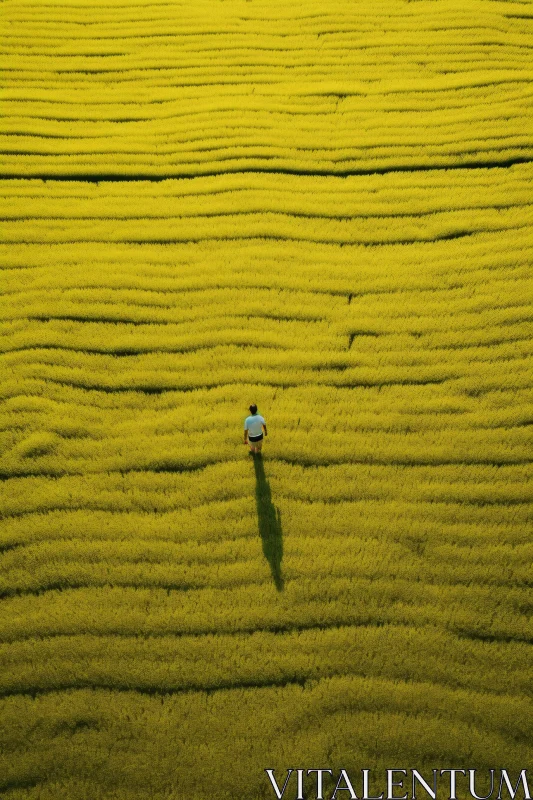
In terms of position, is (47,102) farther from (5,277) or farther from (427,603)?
(427,603)

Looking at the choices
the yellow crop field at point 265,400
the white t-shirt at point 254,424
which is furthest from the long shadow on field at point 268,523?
the white t-shirt at point 254,424

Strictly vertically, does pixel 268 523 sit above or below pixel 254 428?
below

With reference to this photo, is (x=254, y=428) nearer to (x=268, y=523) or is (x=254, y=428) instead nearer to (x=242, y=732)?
(x=268, y=523)

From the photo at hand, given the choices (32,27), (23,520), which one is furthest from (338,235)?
(32,27)

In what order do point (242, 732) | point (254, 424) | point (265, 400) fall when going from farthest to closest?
point (265, 400) → point (254, 424) → point (242, 732)

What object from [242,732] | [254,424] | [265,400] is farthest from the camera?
[265,400]

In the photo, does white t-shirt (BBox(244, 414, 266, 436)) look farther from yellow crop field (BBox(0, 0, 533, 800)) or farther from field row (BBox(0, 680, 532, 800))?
field row (BBox(0, 680, 532, 800))

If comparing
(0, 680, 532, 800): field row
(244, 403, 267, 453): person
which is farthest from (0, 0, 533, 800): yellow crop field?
(244, 403, 267, 453): person

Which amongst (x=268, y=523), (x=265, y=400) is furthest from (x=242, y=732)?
(x=265, y=400)
